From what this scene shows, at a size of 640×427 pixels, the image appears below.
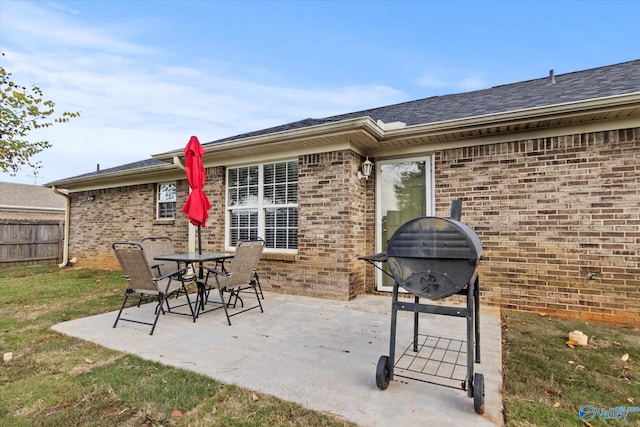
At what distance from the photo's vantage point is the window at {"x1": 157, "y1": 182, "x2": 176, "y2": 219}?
9.19 metres

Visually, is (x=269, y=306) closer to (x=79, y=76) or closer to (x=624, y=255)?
(x=624, y=255)

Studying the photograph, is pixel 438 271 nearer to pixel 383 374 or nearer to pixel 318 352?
pixel 383 374

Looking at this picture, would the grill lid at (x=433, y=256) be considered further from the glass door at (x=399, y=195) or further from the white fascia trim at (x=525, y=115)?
the glass door at (x=399, y=195)

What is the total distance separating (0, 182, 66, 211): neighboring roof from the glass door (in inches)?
902

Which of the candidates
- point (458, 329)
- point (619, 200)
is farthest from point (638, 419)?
point (619, 200)

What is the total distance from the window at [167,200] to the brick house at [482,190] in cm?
176

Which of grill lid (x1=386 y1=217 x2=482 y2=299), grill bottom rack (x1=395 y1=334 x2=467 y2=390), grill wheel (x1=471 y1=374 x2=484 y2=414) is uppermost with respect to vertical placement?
grill lid (x1=386 y1=217 x2=482 y2=299)

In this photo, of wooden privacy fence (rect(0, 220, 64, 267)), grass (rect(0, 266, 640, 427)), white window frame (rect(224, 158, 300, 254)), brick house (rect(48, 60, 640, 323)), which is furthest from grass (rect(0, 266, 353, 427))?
wooden privacy fence (rect(0, 220, 64, 267))

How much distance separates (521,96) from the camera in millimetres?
6320

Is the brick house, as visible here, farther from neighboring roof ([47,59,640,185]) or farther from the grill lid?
the grill lid

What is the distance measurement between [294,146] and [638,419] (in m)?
5.41

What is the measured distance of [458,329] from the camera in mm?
4051

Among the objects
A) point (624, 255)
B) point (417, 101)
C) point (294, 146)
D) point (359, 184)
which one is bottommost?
point (624, 255)

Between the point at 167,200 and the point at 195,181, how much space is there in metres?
4.65
